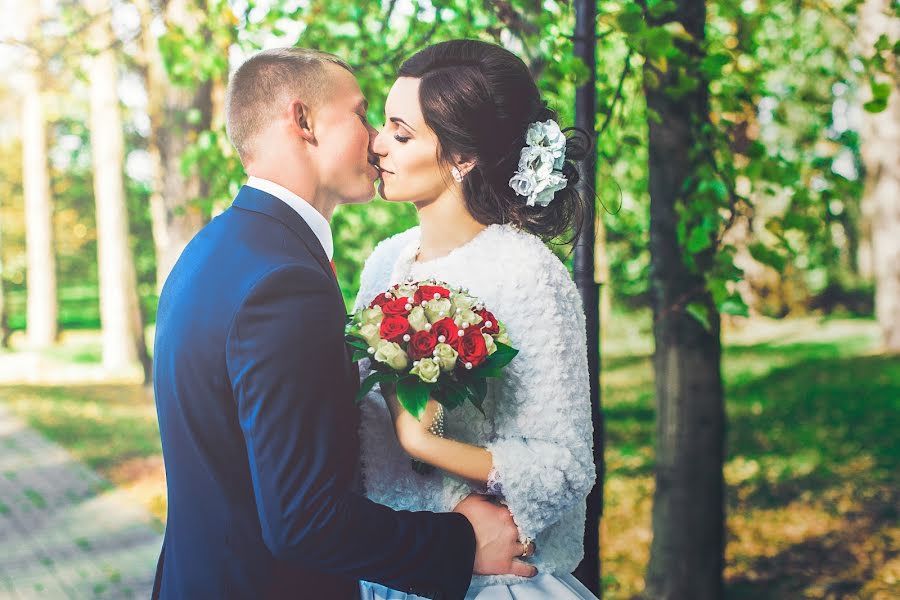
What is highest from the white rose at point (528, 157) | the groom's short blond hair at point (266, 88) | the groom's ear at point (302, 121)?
the groom's short blond hair at point (266, 88)

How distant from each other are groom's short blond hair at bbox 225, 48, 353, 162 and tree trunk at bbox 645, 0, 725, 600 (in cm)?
234

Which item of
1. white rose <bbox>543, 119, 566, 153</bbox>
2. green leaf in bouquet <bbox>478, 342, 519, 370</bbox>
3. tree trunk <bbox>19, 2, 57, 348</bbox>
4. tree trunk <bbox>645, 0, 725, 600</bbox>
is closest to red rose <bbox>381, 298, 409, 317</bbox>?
green leaf in bouquet <bbox>478, 342, 519, 370</bbox>

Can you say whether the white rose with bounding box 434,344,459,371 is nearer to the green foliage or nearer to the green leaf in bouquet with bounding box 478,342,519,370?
the green leaf in bouquet with bounding box 478,342,519,370

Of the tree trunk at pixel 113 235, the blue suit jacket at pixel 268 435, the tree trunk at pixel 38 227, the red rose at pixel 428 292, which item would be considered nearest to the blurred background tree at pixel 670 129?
the red rose at pixel 428 292

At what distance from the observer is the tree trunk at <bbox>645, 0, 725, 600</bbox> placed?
437cm

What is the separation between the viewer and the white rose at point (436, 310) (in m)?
1.96

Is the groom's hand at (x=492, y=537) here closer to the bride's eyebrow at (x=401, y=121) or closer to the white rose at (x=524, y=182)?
the white rose at (x=524, y=182)

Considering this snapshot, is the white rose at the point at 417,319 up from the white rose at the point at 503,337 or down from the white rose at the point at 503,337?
up

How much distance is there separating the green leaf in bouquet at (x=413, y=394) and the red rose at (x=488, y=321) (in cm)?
19

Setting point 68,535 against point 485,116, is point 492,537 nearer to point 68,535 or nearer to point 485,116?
point 485,116

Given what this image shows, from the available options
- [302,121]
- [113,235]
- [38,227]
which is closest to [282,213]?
[302,121]

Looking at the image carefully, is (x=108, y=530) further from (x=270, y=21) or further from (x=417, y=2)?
(x=417, y=2)

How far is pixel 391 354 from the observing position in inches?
74.2

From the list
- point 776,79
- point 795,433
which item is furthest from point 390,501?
point 776,79
